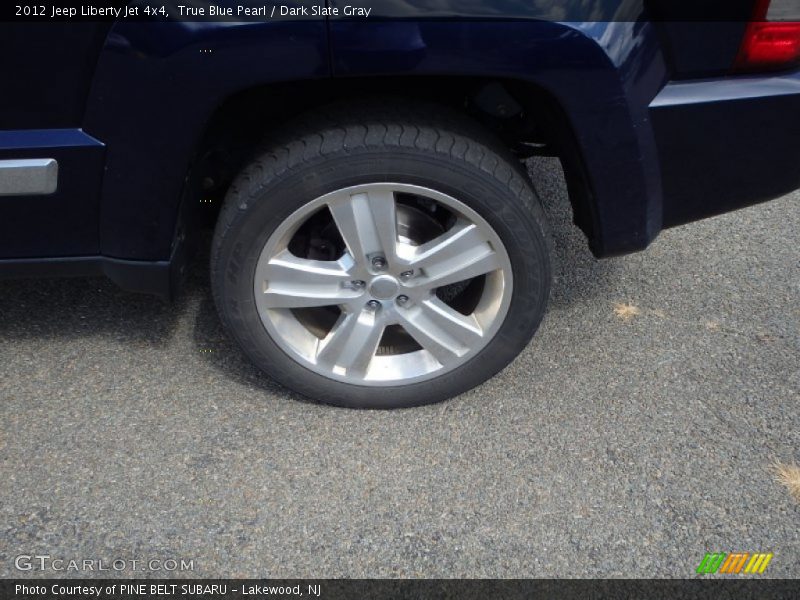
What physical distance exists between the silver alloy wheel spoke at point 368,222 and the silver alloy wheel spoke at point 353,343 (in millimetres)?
202

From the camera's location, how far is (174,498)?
2117 millimetres

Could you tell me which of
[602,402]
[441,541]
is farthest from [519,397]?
[441,541]

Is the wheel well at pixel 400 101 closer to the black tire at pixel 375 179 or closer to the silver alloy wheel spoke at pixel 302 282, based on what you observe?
the black tire at pixel 375 179

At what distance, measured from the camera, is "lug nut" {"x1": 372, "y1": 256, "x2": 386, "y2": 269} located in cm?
216

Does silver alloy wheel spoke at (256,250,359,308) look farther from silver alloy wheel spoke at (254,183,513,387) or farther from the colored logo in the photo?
the colored logo

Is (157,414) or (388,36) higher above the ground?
(388,36)

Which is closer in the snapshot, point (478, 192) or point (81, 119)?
point (81, 119)

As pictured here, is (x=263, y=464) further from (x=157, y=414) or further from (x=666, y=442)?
(x=666, y=442)

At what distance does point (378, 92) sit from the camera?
2.09 m

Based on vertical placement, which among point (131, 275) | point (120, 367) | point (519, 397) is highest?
point (131, 275)

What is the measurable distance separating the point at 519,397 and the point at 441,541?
60cm

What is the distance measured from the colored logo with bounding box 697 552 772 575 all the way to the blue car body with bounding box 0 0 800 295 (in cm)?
82

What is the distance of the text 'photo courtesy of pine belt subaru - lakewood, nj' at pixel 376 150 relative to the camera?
1.78 metres

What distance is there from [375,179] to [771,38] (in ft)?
3.28
